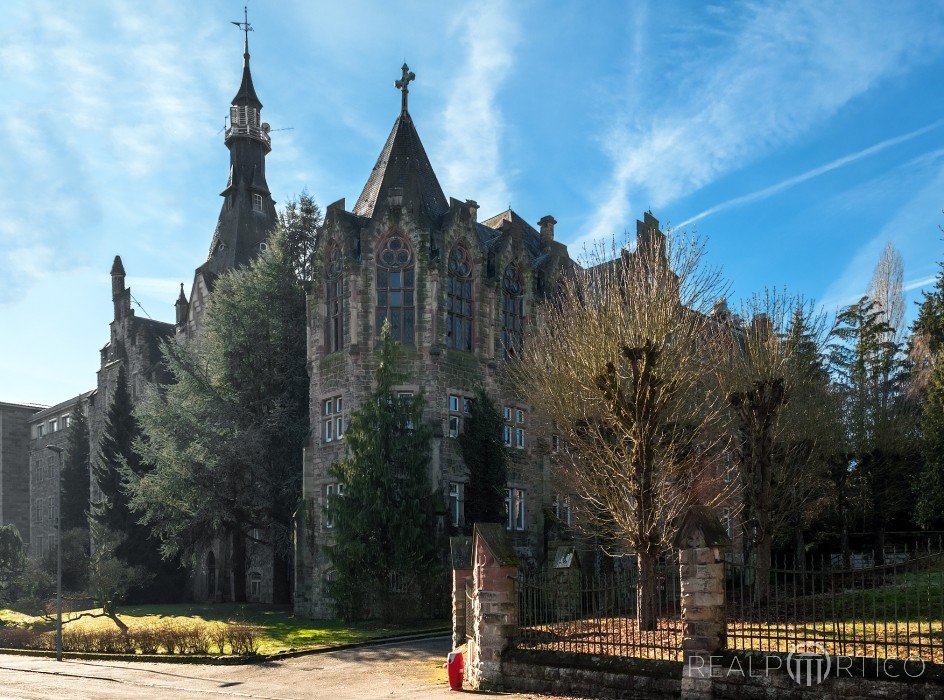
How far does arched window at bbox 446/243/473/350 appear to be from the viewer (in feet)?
123

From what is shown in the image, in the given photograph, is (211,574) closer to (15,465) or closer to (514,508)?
(514,508)

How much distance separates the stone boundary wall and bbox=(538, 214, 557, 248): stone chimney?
31.2 meters

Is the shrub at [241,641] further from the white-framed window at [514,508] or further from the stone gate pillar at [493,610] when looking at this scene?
the white-framed window at [514,508]

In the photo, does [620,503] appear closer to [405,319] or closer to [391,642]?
[391,642]

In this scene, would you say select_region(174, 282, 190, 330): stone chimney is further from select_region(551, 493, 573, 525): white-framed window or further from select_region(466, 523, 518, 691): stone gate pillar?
select_region(466, 523, 518, 691): stone gate pillar

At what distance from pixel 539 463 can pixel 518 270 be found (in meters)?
8.38

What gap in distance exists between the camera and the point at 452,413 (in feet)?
121

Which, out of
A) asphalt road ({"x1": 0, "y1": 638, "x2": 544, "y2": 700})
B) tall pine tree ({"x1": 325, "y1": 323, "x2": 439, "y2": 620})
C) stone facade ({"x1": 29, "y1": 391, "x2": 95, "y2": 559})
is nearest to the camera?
asphalt road ({"x1": 0, "y1": 638, "x2": 544, "y2": 700})

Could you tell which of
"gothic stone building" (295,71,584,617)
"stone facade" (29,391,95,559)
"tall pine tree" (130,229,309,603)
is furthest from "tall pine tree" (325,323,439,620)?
"stone facade" (29,391,95,559)

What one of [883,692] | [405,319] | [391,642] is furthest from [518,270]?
[883,692]

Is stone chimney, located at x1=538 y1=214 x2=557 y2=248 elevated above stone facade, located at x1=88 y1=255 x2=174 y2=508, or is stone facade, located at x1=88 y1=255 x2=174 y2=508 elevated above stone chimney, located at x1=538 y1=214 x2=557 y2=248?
stone chimney, located at x1=538 y1=214 x2=557 y2=248

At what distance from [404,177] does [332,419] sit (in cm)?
1012

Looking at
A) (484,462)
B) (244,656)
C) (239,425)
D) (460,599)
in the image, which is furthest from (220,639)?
(239,425)

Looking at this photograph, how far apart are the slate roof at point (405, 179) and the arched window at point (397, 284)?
59.4 inches
